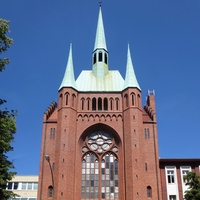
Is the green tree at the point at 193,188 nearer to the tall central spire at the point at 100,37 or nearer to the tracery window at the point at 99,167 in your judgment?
the tracery window at the point at 99,167

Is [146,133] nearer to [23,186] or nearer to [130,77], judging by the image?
[130,77]

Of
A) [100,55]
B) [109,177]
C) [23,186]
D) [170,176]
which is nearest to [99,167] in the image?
[109,177]

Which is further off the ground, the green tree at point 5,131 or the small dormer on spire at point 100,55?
the small dormer on spire at point 100,55

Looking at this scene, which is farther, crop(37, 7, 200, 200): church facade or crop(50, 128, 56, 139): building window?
crop(50, 128, 56, 139): building window

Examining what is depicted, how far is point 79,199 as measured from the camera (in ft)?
140

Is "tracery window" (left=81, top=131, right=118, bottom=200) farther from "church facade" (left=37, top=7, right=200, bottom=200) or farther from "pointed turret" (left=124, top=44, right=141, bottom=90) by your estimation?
"pointed turret" (left=124, top=44, right=141, bottom=90)

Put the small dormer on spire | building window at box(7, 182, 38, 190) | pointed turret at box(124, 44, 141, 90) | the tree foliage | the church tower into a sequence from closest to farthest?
the tree foliage < the church tower < pointed turret at box(124, 44, 141, 90) < the small dormer on spire < building window at box(7, 182, 38, 190)

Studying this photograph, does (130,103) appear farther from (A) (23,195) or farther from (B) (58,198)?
(A) (23,195)

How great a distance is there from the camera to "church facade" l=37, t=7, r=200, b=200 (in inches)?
1663

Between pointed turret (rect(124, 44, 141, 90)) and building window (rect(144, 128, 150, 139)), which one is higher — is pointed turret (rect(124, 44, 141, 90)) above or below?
above

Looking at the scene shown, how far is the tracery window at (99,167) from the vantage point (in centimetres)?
4338

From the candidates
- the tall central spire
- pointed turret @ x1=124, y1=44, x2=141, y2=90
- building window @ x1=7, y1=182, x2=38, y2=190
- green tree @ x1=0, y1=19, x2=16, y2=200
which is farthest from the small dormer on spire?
green tree @ x1=0, y1=19, x2=16, y2=200

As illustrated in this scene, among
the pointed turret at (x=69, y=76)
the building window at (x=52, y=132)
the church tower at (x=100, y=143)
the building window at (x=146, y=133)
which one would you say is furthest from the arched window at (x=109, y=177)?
the pointed turret at (x=69, y=76)


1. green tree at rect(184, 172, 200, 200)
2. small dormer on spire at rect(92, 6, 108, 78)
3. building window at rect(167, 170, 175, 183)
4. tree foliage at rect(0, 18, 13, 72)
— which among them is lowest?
green tree at rect(184, 172, 200, 200)
